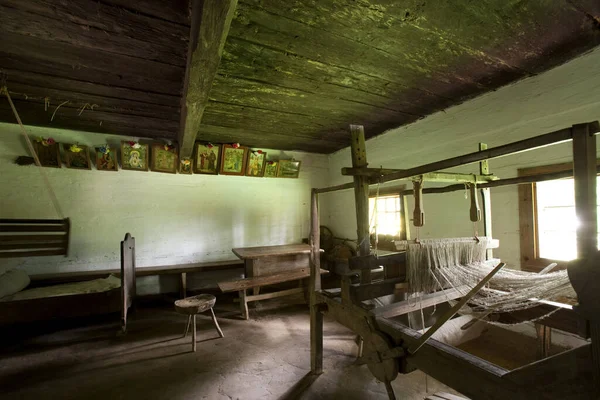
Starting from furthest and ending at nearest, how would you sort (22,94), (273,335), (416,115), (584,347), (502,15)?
(416,115) < (273,335) < (22,94) < (502,15) < (584,347)

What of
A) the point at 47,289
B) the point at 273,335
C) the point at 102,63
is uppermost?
the point at 102,63

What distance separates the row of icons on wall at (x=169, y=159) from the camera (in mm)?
4125

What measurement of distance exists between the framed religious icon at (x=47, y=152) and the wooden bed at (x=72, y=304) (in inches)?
75.1

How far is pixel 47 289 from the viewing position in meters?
3.43

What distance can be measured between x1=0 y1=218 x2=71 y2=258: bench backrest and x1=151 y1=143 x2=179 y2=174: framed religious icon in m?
1.60

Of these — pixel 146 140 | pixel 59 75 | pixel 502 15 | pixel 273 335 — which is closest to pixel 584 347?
pixel 502 15

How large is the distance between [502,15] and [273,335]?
385 centimetres

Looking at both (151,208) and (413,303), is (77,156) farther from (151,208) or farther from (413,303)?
(413,303)

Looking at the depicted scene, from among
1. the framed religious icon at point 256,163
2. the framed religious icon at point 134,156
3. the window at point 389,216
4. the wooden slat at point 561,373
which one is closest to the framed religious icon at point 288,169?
the framed religious icon at point 256,163

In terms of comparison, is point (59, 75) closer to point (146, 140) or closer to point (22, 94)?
point (22, 94)

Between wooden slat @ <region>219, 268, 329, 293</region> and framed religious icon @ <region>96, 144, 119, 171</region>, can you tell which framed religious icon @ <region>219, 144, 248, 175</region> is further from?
wooden slat @ <region>219, 268, 329, 293</region>

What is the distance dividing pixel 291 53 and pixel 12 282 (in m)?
4.31

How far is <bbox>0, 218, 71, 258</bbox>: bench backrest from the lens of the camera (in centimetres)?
389

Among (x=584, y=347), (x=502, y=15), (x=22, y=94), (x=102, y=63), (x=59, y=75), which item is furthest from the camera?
(x=22, y=94)
